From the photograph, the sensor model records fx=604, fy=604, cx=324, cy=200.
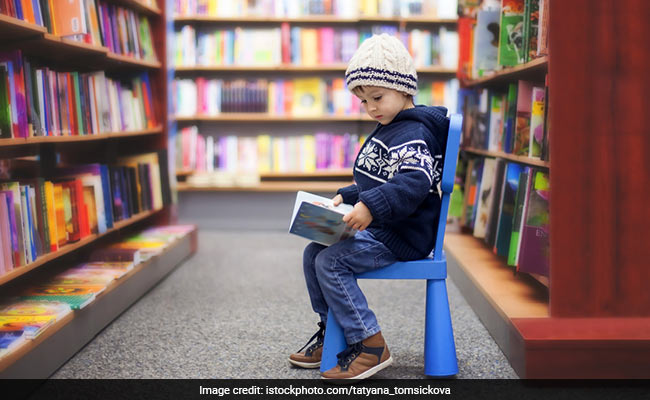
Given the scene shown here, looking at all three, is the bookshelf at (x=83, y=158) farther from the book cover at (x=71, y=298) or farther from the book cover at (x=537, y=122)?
the book cover at (x=537, y=122)

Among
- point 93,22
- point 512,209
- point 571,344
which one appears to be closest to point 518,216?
point 512,209

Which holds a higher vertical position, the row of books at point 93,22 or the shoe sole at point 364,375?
the row of books at point 93,22

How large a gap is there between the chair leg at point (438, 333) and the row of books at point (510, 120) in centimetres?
53

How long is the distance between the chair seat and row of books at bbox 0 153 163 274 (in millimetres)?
988

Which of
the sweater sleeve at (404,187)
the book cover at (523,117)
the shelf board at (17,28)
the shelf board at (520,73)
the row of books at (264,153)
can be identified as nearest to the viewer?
the sweater sleeve at (404,187)

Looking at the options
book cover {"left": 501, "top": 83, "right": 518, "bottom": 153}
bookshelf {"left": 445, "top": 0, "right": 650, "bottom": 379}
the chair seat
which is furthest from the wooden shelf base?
book cover {"left": 501, "top": 83, "right": 518, "bottom": 153}

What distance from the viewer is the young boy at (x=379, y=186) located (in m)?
1.49

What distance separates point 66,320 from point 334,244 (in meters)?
0.84

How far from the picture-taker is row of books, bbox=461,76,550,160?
6.37ft

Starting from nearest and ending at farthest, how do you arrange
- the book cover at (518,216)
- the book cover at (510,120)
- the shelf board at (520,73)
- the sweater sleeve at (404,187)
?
the sweater sleeve at (404,187) → the shelf board at (520,73) → the book cover at (518,216) → the book cover at (510,120)

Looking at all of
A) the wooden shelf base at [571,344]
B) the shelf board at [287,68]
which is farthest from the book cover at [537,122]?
the shelf board at [287,68]

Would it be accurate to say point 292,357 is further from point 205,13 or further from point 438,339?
point 205,13

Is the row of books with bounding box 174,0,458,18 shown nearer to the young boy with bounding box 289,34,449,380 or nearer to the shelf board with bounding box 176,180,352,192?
the shelf board with bounding box 176,180,352,192

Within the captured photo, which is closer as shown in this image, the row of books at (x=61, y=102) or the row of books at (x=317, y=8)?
the row of books at (x=61, y=102)
